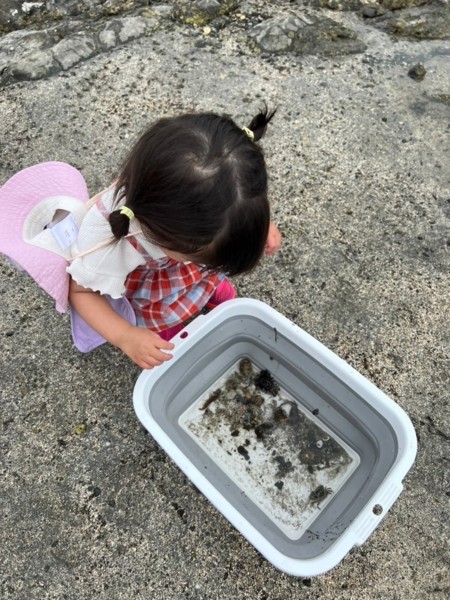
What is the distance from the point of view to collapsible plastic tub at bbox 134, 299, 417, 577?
1.20 m

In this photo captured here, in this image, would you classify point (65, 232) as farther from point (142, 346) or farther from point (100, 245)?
point (142, 346)

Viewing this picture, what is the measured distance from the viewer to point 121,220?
94 centimetres

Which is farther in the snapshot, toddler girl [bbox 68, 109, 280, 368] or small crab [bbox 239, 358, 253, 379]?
small crab [bbox 239, 358, 253, 379]

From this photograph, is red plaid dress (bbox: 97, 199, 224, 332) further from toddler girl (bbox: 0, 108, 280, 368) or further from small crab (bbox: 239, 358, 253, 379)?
small crab (bbox: 239, 358, 253, 379)

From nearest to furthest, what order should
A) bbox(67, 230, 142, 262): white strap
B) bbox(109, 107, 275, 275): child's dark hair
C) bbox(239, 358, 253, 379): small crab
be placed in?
bbox(109, 107, 275, 275): child's dark hair < bbox(67, 230, 142, 262): white strap < bbox(239, 358, 253, 379): small crab

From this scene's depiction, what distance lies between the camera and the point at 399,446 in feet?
3.79

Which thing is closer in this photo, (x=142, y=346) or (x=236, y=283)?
(x=142, y=346)

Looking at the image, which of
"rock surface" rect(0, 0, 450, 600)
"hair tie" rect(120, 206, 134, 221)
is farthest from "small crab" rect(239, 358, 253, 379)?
"hair tie" rect(120, 206, 134, 221)

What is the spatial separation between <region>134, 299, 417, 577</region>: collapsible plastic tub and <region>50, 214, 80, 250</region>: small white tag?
35 cm

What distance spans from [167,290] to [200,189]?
43 centimetres

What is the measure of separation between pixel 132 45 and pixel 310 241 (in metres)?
1.02

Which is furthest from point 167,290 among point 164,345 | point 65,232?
point 65,232

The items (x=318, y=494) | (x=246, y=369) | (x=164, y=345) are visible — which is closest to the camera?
(x=164, y=345)

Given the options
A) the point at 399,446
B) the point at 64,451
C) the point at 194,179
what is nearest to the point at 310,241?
the point at 399,446
